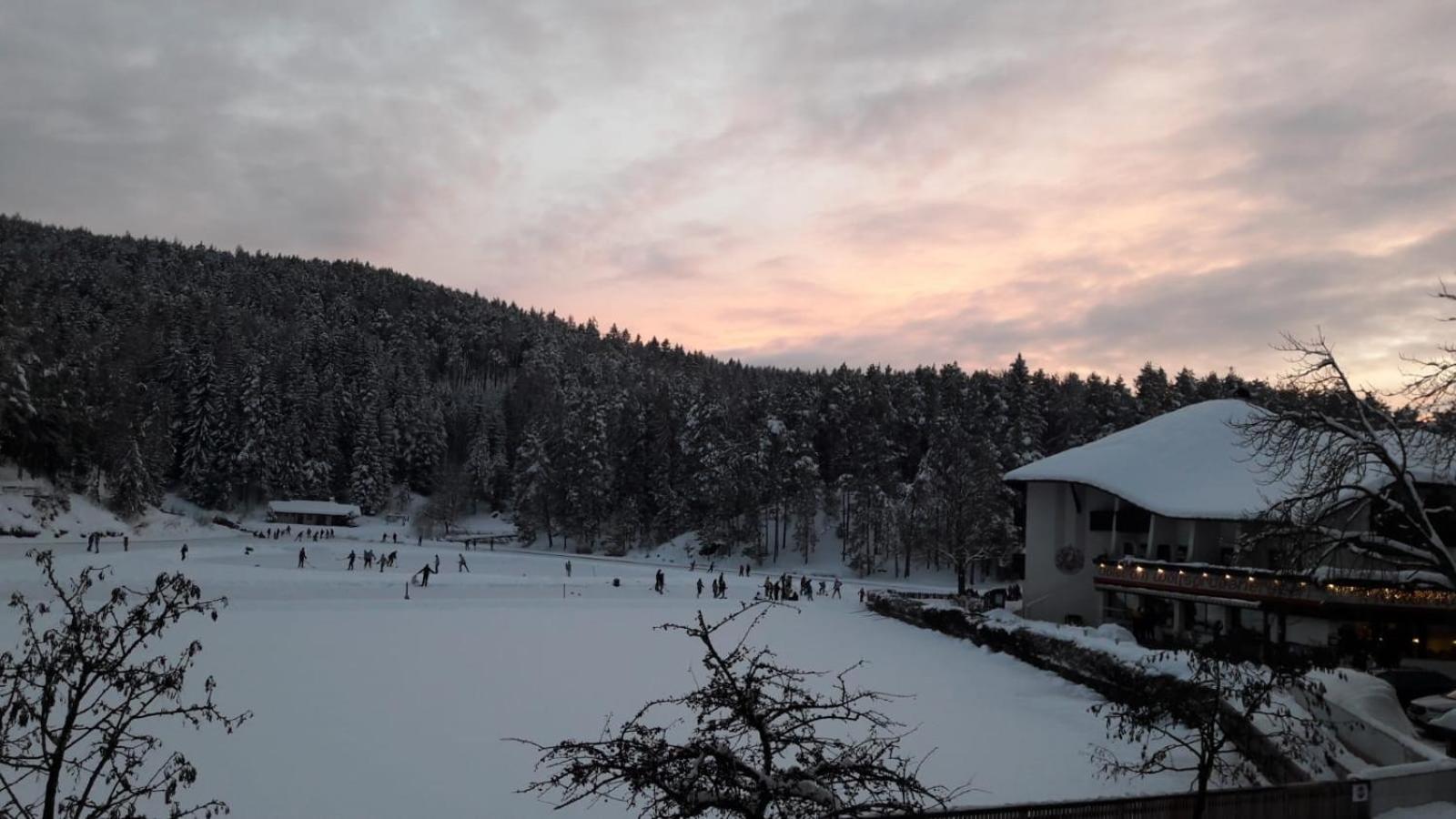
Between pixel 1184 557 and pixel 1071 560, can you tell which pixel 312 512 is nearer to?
pixel 1071 560

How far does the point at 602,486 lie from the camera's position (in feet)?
282

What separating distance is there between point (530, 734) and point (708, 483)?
6281cm

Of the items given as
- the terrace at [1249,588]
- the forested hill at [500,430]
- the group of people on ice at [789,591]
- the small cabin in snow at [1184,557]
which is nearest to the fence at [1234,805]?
the terrace at [1249,588]

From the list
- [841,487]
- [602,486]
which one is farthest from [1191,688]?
[602,486]

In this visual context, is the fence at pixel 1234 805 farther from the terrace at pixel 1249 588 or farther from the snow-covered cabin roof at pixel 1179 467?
the snow-covered cabin roof at pixel 1179 467

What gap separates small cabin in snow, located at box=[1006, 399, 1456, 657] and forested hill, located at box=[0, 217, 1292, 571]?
70.4ft

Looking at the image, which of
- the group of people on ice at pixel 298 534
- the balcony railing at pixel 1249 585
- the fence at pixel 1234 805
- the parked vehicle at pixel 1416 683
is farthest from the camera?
the group of people on ice at pixel 298 534

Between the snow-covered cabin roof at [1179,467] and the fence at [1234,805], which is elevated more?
the snow-covered cabin roof at [1179,467]

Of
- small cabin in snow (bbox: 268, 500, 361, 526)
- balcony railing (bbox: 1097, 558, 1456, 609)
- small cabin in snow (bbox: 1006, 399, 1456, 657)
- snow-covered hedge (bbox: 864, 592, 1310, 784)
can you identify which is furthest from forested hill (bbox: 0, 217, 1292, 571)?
balcony railing (bbox: 1097, 558, 1456, 609)

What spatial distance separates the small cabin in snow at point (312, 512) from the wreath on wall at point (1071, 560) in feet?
240

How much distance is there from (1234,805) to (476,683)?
1771cm

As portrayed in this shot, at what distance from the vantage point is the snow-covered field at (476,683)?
1588 centimetres

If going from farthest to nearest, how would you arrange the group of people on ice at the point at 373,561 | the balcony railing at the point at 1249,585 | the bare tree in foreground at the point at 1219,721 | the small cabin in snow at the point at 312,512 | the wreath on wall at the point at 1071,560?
the small cabin in snow at the point at 312,512 < the group of people on ice at the point at 373,561 < the wreath on wall at the point at 1071,560 < the balcony railing at the point at 1249,585 < the bare tree in foreground at the point at 1219,721

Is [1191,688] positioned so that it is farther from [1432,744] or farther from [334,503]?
[334,503]
